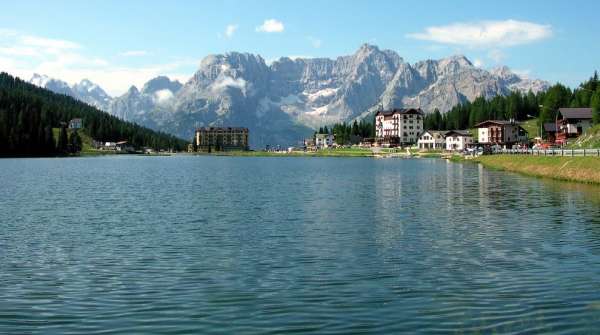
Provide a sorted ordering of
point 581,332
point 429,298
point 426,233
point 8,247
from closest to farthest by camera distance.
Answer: point 581,332, point 429,298, point 8,247, point 426,233

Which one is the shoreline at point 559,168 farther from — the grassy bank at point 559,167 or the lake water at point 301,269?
the lake water at point 301,269

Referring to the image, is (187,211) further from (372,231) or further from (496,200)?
(496,200)

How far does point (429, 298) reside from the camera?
→ 24172mm

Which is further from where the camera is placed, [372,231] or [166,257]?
[372,231]

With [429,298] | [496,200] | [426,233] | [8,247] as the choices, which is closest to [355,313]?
[429,298]

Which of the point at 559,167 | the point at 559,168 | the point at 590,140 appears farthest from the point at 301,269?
the point at 590,140

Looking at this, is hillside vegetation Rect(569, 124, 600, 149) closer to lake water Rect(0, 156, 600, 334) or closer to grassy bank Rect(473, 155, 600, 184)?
grassy bank Rect(473, 155, 600, 184)

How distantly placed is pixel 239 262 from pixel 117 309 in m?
9.79

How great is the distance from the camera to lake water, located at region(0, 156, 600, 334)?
21.5 metres

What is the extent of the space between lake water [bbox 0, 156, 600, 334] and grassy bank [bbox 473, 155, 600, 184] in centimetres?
3192

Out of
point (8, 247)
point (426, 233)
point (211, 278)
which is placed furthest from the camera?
point (426, 233)

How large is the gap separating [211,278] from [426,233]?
18.9m

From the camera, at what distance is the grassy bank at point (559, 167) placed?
88500 mm

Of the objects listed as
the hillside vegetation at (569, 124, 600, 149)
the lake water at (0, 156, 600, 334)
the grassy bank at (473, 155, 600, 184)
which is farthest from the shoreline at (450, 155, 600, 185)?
the lake water at (0, 156, 600, 334)
